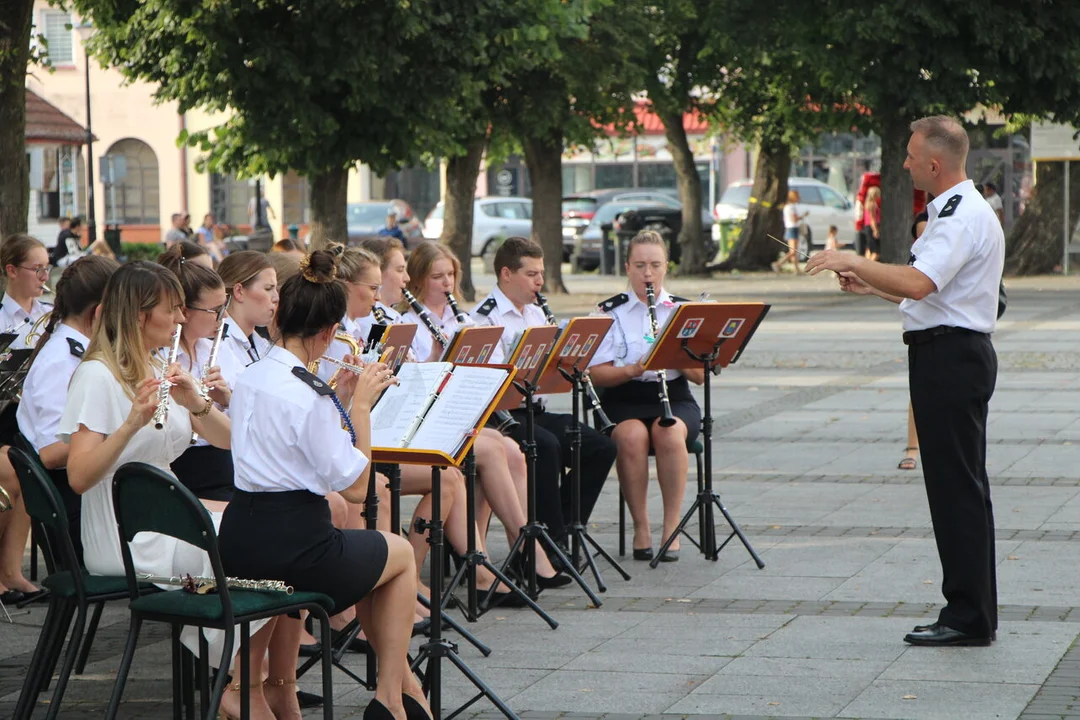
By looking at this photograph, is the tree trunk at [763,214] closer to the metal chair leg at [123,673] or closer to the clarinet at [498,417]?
the clarinet at [498,417]

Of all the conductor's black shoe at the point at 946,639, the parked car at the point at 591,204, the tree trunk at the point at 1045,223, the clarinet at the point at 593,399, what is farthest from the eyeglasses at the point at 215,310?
the parked car at the point at 591,204

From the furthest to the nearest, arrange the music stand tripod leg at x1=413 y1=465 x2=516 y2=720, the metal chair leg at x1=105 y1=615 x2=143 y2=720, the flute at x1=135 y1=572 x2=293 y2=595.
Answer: the music stand tripod leg at x1=413 y1=465 x2=516 y2=720 → the flute at x1=135 y1=572 x2=293 y2=595 → the metal chair leg at x1=105 y1=615 x2=143 y2=720

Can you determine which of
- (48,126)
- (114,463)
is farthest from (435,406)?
(48,126)

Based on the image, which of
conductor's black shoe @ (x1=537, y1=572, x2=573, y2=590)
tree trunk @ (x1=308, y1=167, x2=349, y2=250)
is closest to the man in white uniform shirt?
conductor's black shoe @ (x1=537, y1=572, x2=573, y2=590)

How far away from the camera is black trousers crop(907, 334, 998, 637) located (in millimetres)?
6539

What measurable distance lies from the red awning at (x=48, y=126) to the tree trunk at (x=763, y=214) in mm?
14595

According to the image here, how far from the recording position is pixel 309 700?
240 inches

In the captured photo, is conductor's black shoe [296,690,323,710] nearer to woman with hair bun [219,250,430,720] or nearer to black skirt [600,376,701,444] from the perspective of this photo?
woman with hair bun [219,250,430,720]

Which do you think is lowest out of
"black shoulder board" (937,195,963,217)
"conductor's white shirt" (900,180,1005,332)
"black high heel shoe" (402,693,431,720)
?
"black high heel shoe" (402,693,431,720)

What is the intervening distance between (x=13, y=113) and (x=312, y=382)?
27.3 feet

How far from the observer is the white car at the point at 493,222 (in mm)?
41094

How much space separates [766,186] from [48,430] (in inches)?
1228

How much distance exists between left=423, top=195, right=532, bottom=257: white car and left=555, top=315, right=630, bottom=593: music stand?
32427mm

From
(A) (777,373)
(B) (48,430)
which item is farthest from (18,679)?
(A) (777,373)
